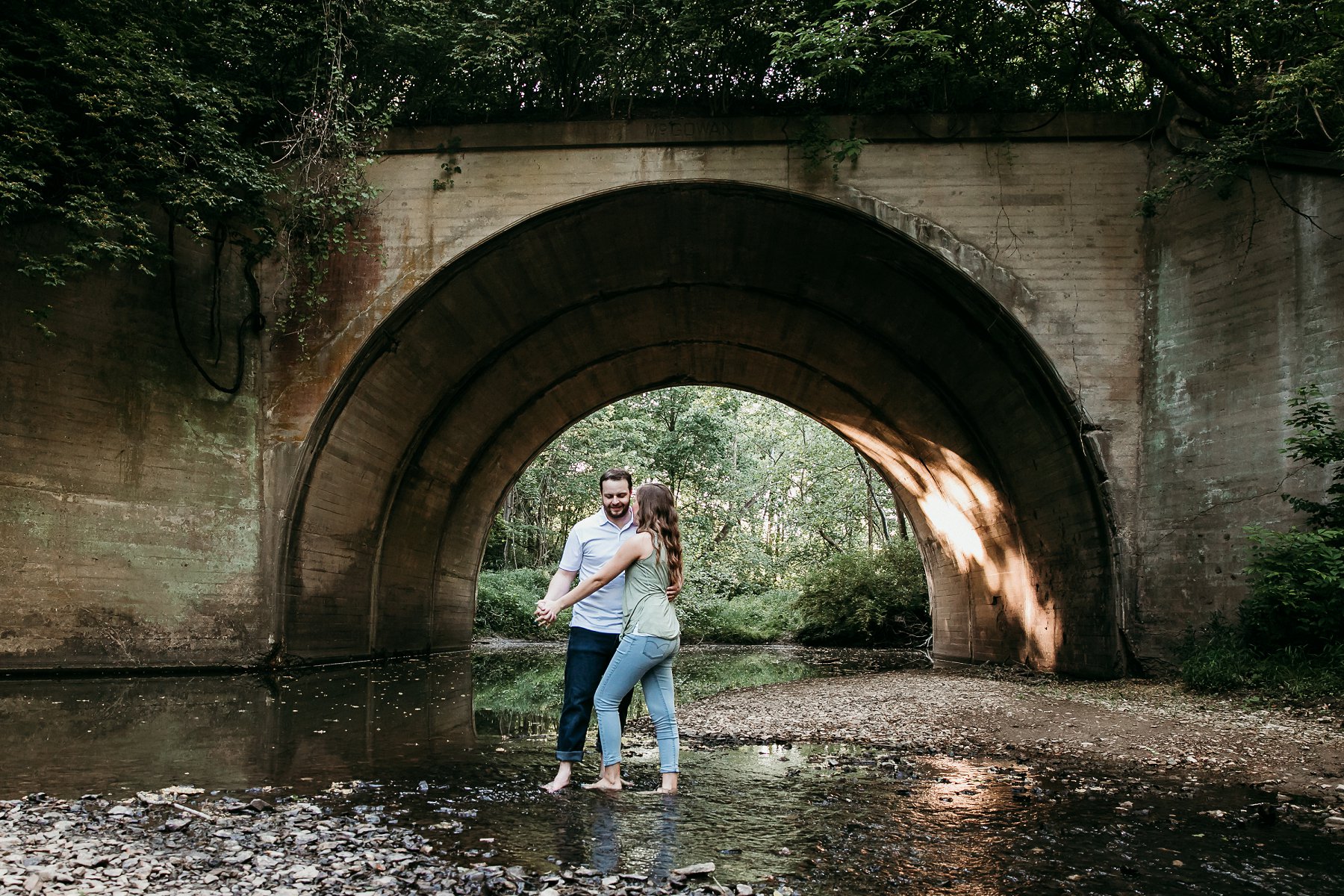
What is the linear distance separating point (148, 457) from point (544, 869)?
32.3ft

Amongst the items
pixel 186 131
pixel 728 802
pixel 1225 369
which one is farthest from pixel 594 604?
pixel 186 131

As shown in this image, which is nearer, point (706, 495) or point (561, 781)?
point (561, 781)

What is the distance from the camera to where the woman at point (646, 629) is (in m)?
4.59

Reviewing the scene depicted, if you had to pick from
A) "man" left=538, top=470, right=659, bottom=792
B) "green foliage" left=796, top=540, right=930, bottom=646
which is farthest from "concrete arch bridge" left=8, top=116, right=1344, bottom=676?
"green foliage" left=796, top=540, right=930, bottom=646

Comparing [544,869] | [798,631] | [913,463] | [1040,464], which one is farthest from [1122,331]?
[798,631]

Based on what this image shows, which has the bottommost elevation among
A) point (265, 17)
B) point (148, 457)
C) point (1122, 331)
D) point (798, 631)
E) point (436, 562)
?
point (798, 631)

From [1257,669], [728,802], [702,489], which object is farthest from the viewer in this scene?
[702,489]

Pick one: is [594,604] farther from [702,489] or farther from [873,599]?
[702,489]

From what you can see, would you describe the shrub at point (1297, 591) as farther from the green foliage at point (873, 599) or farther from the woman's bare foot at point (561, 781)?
the green foliage at point (873, 599)

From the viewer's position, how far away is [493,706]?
8.73m

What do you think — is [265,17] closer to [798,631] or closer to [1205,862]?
[1205,862]

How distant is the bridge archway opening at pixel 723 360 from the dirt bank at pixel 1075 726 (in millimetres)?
2139

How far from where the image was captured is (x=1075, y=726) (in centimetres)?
707

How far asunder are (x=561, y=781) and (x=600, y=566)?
114 centimetres
